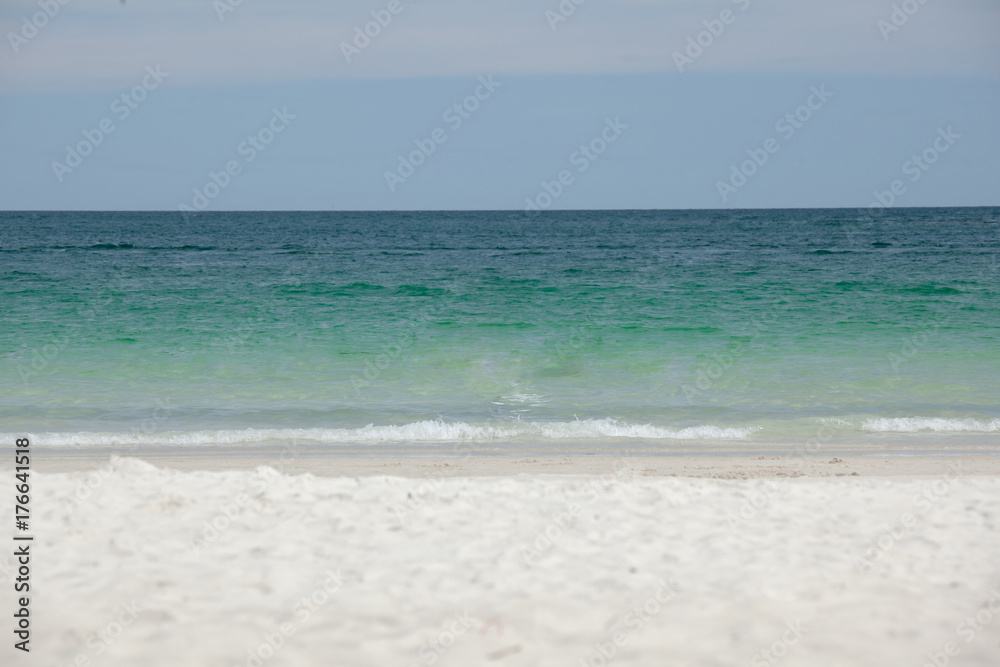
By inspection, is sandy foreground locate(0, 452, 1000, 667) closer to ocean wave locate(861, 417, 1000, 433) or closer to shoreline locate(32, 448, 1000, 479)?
shoreline locate(32, 448, 1000, 479)

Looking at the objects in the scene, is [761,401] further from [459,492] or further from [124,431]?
[124,431]

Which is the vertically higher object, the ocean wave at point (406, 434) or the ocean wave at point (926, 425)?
the ocean wave at point (406, 434)

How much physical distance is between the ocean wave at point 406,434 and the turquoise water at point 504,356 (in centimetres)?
4

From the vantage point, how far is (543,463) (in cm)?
901

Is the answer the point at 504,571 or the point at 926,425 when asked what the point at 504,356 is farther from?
the point at 504,571

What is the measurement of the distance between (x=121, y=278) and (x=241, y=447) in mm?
22038

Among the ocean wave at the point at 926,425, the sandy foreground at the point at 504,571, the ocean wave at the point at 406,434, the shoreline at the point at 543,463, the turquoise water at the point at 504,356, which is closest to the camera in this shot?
the sandy foreground at the point at 504,571

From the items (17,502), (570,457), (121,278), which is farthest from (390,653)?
(121,278)

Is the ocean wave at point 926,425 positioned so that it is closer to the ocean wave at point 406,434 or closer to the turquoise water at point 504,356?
the turquoise water at point 504,356

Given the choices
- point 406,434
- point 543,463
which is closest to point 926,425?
point 543,463

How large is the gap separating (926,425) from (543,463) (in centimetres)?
518

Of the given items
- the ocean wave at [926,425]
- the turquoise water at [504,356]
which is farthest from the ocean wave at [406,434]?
the ocean wave at [926,425]

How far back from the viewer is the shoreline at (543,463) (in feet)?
27.9

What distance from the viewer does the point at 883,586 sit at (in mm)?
4715
